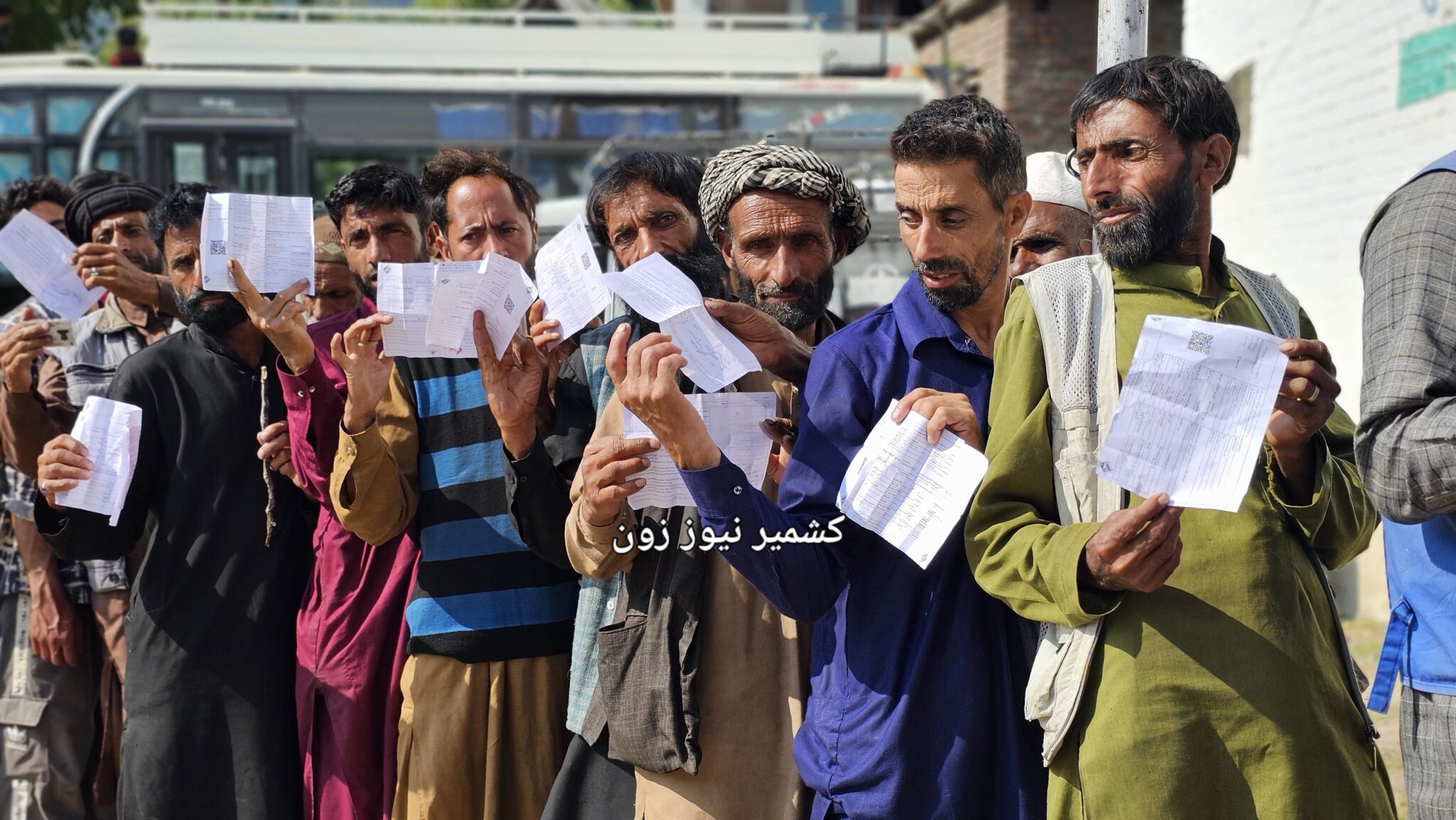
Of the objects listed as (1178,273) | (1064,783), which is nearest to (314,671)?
(1064,783)

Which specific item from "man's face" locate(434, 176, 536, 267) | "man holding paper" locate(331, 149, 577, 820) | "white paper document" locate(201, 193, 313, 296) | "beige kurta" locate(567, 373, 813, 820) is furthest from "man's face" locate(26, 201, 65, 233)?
"beige kurta" locate(567, 373, 813, 820)

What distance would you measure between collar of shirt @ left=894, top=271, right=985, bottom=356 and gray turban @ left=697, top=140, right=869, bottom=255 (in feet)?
1.36

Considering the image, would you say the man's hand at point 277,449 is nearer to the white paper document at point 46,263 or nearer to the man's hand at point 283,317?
the man's hand at point 283,317

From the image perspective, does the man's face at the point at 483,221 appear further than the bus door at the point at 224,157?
No

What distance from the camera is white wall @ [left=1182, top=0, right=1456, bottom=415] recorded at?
756 centimetres

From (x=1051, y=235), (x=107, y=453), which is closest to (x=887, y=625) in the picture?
(x=1051, y=235)

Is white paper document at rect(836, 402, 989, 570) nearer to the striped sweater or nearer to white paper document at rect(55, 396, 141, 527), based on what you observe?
the striped sweater

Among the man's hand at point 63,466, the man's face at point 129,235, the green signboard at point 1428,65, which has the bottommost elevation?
the man's hand at point 63,466

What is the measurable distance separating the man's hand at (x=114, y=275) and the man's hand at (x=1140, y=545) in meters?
3.34

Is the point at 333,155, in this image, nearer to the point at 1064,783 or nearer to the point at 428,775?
the point at 428,775

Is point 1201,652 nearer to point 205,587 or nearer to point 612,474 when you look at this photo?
point 612,474

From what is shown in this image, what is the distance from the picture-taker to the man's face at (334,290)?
4.35 meters

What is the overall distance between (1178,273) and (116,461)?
2619 mm

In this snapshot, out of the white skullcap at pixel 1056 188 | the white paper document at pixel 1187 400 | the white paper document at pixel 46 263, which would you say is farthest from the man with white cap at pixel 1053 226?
the white paper document at pixel 46 263
